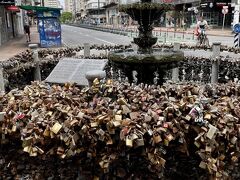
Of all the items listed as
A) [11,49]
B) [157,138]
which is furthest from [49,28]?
[157,138]

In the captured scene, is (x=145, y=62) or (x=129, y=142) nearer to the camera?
(x=129, y=142)

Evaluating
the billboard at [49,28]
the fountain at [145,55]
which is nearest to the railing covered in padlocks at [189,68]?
the fountain at [145,55]

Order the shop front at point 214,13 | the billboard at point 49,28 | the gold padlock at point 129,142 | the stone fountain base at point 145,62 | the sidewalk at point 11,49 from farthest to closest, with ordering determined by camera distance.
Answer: the shop front at point 214,13 → the billboard at point 49,28 → the sidewalk at point 11,49 → the stone fountain base at point 145,62 → the gold padlock at point 129,142

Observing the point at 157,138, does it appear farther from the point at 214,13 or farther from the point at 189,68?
the point at 214,13

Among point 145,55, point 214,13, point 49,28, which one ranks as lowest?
point 49,28

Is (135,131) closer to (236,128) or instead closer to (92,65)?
(236,128)

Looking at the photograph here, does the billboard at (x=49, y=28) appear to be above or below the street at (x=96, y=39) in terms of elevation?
above

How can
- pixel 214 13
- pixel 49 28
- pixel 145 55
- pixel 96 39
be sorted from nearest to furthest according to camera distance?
pixel 145 55
pixel 49 28
pixel 96 39
pixel 214 13

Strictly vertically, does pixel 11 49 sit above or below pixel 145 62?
below

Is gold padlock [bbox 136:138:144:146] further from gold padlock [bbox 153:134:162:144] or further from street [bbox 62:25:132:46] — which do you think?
street [bbox 62:25:132:46]

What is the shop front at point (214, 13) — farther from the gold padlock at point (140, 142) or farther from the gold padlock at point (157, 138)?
the gold padlock at point (140, 142)

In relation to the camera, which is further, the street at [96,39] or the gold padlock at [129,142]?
the street at [96,39]

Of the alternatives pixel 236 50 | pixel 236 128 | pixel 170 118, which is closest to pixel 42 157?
pixel 170 118

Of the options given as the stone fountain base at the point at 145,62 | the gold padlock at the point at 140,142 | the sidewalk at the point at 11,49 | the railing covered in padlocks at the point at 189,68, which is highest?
the stone fountain base at the point at 145,62
